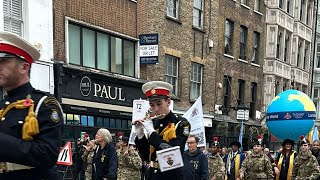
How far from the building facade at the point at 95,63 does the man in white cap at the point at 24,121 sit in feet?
39.4

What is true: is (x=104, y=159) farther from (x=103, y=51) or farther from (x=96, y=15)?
(x=103, y=51)

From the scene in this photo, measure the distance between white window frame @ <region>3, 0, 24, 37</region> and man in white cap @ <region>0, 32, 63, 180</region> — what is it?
36.8 ft

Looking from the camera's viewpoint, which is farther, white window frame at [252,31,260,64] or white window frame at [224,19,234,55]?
white window frame at [252,31,260,64]

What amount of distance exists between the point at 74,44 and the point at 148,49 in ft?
12.2

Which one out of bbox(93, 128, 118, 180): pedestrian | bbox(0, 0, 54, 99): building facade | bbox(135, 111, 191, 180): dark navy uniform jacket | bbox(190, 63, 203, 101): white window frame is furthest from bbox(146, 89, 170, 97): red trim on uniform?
bbox(190, 63, 203, 101): white window frame

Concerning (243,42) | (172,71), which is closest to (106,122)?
(172,71)

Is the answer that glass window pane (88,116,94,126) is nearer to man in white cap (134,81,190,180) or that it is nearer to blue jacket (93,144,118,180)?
blue jacket (93,144,118,180)

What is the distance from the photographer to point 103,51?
1758cm

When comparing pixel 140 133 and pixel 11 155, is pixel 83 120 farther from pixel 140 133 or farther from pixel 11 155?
pixel 11 155

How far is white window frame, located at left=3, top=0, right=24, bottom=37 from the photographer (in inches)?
535

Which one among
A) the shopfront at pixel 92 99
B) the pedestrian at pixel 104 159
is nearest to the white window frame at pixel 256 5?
the shopfront at pixel 92 99

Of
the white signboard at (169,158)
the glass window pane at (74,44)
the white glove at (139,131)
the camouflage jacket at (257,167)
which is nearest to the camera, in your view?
the white signboard at (169,158)

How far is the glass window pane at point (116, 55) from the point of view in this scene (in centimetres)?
1800

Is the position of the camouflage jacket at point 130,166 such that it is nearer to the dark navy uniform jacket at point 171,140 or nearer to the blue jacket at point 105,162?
the blue jacket at point 105,162
